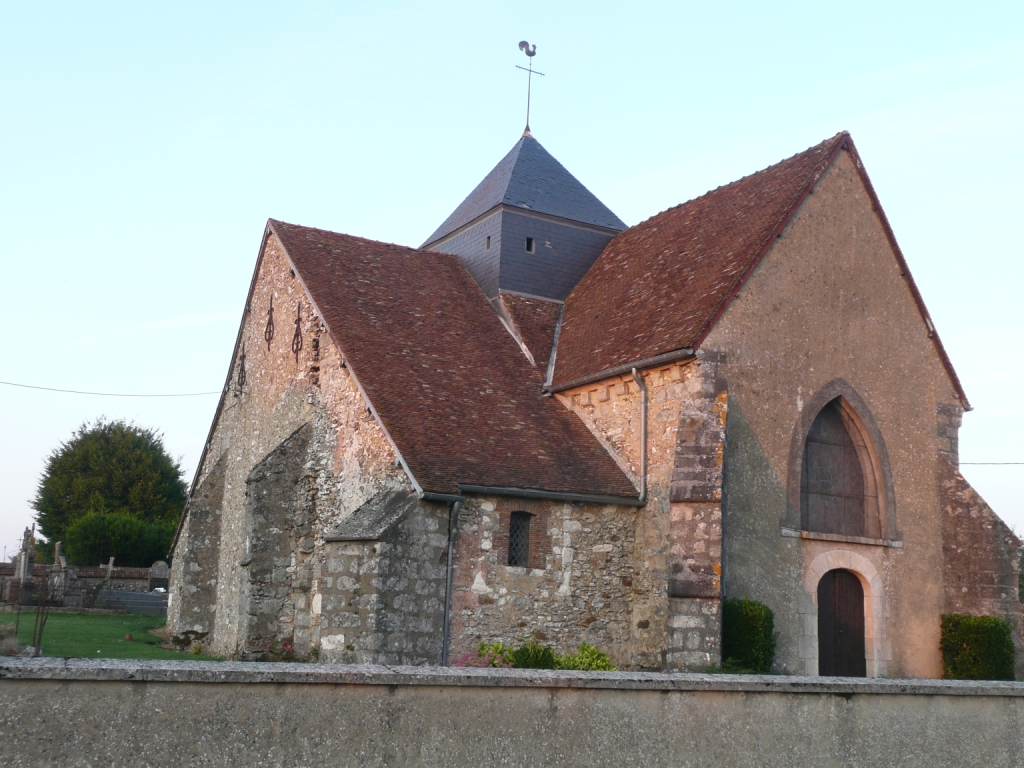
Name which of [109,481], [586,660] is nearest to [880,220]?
[586,660]

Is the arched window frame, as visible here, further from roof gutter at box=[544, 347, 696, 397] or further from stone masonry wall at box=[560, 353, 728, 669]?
roof gutter at box=[544, 347, 696, 397]

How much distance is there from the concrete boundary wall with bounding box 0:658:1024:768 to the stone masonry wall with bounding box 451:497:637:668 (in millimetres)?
7093

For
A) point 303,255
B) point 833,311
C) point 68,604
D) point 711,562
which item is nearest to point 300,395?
point 303,255

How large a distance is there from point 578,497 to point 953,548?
265 inches

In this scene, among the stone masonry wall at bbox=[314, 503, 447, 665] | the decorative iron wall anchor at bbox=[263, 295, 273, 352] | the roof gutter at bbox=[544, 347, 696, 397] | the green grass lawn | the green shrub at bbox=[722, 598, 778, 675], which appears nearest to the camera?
the stone masonry wall at bbox=[314, 503, 447, 665]

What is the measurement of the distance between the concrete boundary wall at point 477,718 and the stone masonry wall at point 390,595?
6736 millimetres

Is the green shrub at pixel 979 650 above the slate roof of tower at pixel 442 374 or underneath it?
underneath

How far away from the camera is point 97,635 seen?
64.0 ft

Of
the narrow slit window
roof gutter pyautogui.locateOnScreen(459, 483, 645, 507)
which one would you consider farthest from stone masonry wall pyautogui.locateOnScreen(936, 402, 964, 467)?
the narrow slit window

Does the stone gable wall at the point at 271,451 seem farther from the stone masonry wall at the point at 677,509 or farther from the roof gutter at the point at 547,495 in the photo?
the stone masonry wall at the point at 677,509

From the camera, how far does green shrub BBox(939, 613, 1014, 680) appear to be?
15.5 meters

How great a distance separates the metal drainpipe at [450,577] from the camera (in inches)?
530

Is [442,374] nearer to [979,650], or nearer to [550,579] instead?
[550,579]

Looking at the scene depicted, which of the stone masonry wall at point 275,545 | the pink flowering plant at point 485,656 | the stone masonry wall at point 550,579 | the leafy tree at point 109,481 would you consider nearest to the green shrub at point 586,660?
the stone masonry wall at point 550,579
